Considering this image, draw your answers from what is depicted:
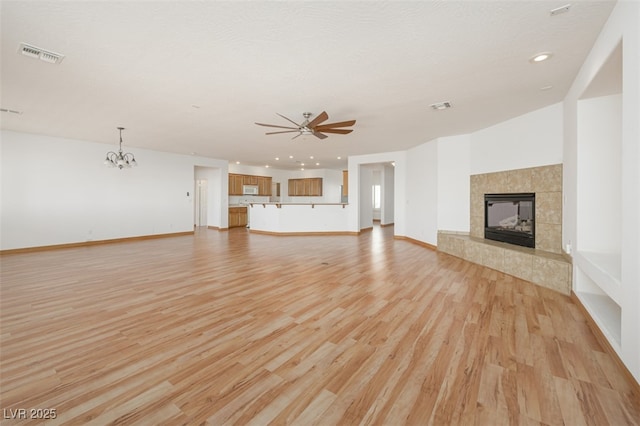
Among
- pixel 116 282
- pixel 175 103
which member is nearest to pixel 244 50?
pixel 175 103

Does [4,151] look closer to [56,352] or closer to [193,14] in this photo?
[56,352]

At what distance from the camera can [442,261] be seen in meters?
5.39

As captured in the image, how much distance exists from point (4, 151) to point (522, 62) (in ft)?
32.6

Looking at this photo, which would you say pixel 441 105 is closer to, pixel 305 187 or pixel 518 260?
pixel 518 260

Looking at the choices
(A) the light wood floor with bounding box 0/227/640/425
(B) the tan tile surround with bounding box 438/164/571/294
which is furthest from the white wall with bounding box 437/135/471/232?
(A) the light wood floor with bounding box 0/227/640/425

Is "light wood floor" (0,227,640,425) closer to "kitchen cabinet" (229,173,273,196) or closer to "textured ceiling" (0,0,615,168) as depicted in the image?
"textured ceiling" (0,0,615,168)

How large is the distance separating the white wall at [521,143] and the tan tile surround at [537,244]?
16 cm

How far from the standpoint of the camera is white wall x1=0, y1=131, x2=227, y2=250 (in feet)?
20.2

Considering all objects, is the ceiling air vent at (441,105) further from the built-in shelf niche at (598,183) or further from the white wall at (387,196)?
the white wall at (387,196)

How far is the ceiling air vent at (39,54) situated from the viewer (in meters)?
2.67

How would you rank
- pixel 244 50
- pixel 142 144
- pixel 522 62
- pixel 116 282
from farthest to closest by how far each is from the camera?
pixel 142 144 → pixel 116 282 → pixel 522 62 → pixel 244 50

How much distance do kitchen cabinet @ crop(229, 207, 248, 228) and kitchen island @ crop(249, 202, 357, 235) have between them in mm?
2511

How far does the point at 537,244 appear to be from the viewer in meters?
4.33

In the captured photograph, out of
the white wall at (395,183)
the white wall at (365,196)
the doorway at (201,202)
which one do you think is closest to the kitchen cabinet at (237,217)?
the doorway at (201,202)
